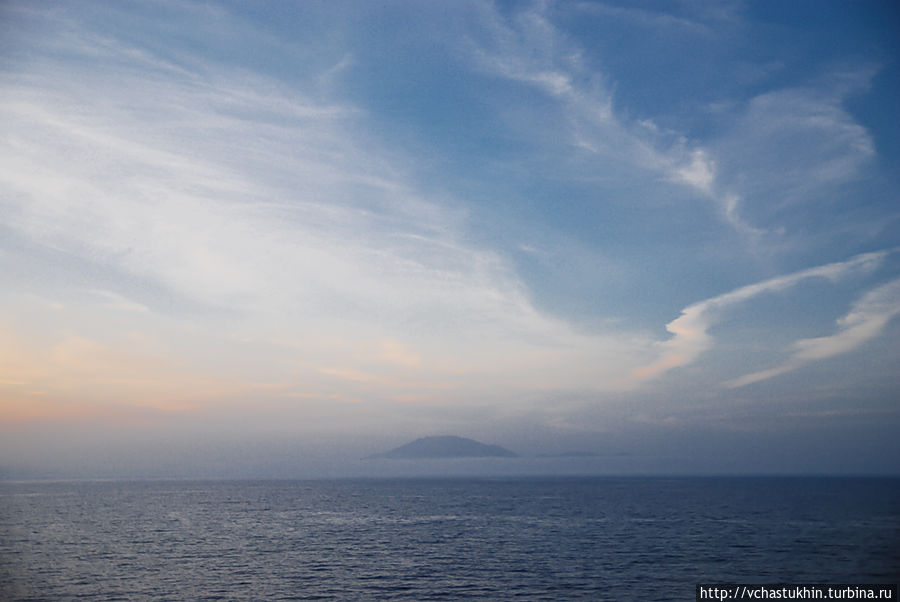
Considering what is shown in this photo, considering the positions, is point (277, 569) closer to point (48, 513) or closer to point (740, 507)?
point (48, 513)

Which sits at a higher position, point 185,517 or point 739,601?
point 739,601

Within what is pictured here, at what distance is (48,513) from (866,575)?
138 metres

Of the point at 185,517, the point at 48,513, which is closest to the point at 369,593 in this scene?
the point at 185,517

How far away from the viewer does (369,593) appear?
1694 inches

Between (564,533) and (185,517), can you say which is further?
(185,517)

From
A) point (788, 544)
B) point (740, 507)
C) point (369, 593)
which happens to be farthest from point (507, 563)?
point (740, 507)

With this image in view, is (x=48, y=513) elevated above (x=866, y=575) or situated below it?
below

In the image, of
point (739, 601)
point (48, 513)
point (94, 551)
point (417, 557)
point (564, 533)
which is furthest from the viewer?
point (48, 513)

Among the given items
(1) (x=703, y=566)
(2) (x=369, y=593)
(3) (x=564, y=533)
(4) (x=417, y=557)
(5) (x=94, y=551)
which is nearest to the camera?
(2) (x=369, y=593)

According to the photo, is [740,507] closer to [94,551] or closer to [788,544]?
[788,544]

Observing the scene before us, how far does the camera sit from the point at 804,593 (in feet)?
133

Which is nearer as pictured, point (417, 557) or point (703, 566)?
point (703, 566)

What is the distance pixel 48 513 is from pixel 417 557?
3846 inches

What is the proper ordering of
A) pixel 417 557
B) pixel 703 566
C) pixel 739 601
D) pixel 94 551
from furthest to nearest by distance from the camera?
pixel 94 551
pixel 417 557
pixel 703 566
pixel 739 601
